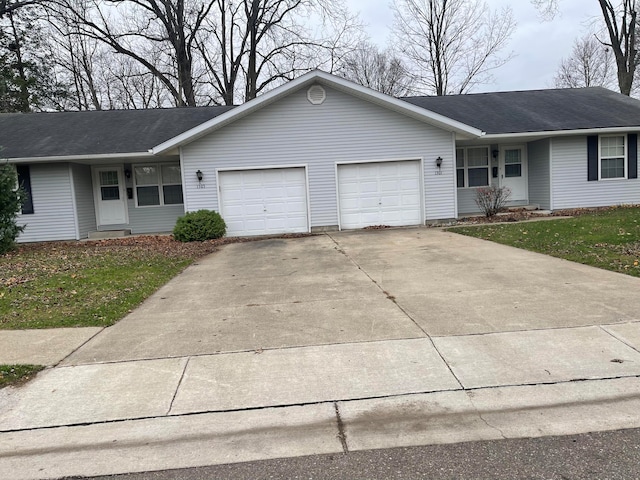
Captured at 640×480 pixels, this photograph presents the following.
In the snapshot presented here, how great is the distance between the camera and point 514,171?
17328 millimetres

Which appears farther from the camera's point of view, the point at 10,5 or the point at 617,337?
the point at 10,5

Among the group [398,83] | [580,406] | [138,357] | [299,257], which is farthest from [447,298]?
[398,83]

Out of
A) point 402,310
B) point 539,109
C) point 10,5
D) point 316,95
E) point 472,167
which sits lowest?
point 402,310

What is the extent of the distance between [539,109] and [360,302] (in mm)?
14655

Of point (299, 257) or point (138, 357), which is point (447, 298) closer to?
point (138, 357)

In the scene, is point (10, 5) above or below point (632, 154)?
above

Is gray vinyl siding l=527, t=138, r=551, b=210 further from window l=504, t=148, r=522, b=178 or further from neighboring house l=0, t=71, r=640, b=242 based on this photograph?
window l=504, t=148, r=522, b=178

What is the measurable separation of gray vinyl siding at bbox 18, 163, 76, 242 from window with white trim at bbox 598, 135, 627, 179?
18.0 meters

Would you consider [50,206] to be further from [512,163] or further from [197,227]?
[512,163]

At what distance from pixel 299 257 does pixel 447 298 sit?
4680 millimetres

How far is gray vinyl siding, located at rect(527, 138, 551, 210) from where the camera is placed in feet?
52.8

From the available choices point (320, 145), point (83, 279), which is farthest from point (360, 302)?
point (320, 145)

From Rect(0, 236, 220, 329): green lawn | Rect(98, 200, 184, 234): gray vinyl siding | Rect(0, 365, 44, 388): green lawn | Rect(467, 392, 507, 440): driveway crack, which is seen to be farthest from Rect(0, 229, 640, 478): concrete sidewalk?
Rect(98, 200, 184, 234): gray vinyl siding

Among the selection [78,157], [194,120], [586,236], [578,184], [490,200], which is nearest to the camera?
[586,236]
